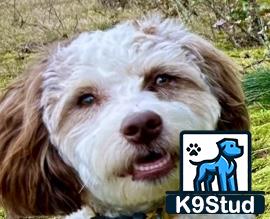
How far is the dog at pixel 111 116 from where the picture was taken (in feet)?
8.85

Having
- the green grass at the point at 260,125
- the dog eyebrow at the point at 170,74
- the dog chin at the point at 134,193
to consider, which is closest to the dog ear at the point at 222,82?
the dog eyebrow at the point at 170,74

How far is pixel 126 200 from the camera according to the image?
2928mm

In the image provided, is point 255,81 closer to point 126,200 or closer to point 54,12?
point 126,200

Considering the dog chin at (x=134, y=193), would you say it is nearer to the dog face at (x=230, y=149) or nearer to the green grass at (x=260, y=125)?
the dog face at (x=230, y=149)

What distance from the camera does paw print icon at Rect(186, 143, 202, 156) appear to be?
2535 mm

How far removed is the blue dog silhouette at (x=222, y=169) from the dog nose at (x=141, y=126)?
0.51 ft

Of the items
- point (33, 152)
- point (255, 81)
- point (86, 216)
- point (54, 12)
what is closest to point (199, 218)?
point (86, 216)

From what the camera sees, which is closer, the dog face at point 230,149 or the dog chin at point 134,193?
the dog face at point 230,149

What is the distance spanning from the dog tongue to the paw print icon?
6.3 inches

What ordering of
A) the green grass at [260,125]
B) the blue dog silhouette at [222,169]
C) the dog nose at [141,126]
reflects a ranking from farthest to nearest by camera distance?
the green grass at [260,125] → the dog nose at [141,126] → the blue dog silhouette at [222,169]

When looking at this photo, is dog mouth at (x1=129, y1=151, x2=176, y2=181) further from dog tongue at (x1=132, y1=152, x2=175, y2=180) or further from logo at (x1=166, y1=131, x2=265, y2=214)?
logo at (x1=166, y1=131, x2=265, y2=214)

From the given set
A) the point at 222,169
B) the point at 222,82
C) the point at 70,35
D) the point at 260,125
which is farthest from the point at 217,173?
the point at 70,35

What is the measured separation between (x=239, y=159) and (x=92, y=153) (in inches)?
18.1

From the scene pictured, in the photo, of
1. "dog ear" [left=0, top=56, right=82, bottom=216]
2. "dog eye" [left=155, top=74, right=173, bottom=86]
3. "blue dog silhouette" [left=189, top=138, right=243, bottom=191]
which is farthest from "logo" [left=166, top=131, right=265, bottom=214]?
"dog ear" [left=0, top=56, right=82, bottom=216]
